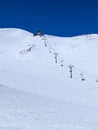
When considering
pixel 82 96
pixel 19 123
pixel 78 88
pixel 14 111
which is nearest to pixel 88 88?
pixel 78 88

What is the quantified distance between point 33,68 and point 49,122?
2965 centimetres

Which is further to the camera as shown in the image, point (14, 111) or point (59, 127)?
point (14, 111)

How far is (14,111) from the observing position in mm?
11672

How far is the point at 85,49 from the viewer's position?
177ft

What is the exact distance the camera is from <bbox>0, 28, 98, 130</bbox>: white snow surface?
11.1 meters

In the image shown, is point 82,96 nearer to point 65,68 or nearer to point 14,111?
point 14,111

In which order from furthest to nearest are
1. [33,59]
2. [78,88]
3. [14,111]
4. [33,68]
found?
[33,59]
[33,68]
[78,88]
[14,111]

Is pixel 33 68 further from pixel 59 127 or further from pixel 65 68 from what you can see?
pixel 59 127

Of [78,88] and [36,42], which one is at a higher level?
[36,42]

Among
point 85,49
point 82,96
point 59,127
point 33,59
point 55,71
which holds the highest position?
point 85,49

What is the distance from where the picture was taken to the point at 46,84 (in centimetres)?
2792

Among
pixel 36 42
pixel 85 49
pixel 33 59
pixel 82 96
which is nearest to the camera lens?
pixel 82 96

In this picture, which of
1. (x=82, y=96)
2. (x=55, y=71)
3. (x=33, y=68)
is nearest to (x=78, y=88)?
(x=82, y=96)

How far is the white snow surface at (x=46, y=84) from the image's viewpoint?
11.1m
